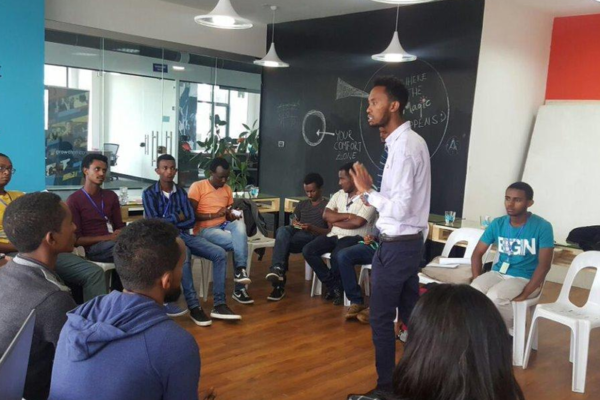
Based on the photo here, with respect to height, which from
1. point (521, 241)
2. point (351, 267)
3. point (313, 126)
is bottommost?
point (351, 267)

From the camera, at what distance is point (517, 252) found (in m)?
3.70

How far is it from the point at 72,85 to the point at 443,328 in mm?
6535

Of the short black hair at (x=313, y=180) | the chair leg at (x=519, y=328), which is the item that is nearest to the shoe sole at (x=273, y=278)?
the short black hair at (x=313, y=180)

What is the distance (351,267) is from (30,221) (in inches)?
112

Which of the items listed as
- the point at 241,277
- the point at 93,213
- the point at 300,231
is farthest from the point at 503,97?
the point at 93,213

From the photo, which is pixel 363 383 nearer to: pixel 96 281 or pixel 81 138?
pixel 96 281

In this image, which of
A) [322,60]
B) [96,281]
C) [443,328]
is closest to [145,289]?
[443,328]

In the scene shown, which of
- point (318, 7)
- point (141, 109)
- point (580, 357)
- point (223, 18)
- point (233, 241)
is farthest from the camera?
point (141, 109)

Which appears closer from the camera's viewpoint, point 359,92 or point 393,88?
point 393,88

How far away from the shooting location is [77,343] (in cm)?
135

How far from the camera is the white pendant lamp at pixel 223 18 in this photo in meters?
4.21

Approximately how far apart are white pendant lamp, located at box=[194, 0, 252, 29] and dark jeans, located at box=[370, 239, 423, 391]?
94.4 inches

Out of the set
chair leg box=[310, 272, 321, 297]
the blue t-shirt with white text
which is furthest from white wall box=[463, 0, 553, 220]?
the blue t-shirt with white text

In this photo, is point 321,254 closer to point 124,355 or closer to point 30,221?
point 30,221
